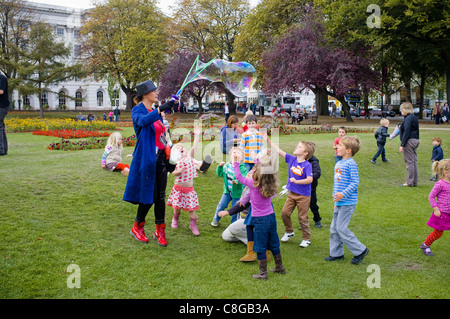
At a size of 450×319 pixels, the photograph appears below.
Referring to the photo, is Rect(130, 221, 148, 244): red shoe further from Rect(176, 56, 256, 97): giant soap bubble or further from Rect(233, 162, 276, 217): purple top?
Rect(176, 56, 256, 97): giant soap bubble

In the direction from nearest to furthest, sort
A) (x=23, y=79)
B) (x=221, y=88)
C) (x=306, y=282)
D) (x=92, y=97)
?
(x=306, y=282) < (x=23, y=79) < (x=221, y=88) < (x=92, y=97)

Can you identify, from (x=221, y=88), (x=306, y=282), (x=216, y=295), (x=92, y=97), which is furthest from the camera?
(x=92, y=97)

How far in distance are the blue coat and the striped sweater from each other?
8.93ft

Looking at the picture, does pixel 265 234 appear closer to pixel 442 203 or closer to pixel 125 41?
pixel 442 203

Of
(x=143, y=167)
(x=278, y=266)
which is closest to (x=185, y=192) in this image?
(x=143, y=167)

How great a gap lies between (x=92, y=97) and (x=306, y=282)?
256 feet

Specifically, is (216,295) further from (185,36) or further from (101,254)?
(185,36)

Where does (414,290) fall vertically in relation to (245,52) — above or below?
below

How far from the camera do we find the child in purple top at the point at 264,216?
5309 mm

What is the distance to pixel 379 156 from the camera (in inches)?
609

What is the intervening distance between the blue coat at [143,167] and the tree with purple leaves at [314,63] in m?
27.0

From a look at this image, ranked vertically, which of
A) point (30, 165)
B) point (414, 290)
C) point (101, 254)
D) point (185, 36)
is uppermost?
point (185, 36)

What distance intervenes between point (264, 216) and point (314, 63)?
2841cm

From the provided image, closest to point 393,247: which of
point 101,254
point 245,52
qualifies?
point 101,254
